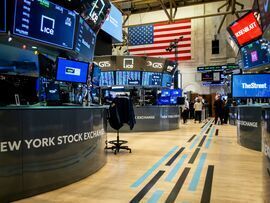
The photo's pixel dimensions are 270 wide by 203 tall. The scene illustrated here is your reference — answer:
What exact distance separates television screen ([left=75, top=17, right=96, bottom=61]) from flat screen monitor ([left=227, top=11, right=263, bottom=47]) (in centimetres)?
454

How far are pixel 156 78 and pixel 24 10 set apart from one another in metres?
9.04

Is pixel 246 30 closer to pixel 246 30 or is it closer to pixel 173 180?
pixel 246 30

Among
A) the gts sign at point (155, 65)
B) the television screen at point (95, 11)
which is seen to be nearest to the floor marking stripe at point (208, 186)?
the television screen at point (95, 11)

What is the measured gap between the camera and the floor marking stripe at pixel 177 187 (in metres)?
3.46

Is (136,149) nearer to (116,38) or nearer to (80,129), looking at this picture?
(80,129)

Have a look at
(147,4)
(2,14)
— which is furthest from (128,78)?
(2,14)

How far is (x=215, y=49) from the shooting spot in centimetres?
2167

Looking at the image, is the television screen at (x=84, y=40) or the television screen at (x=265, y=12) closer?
the television screen at (x=265, y=12)

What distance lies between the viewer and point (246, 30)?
28.9ft

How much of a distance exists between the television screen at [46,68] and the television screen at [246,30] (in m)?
5.88

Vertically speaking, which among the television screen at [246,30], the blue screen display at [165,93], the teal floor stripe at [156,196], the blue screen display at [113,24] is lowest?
the teal floor stripe at [156,196]

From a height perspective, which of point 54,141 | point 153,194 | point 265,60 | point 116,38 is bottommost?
point 153,194

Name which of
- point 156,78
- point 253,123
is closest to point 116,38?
point 156,78

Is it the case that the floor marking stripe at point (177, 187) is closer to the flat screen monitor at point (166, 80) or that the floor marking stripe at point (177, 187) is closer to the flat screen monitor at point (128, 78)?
the flat screen monitor at point (128, 78)
